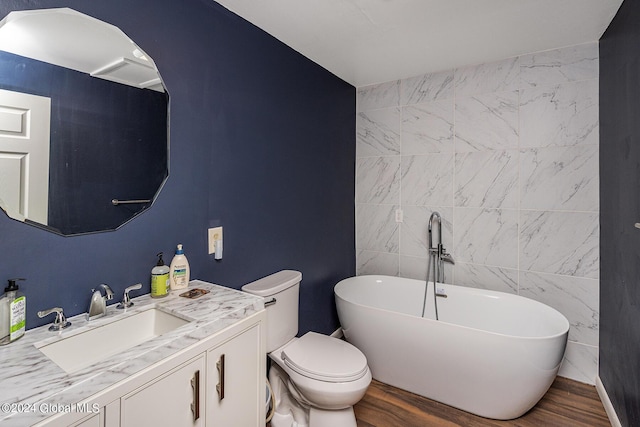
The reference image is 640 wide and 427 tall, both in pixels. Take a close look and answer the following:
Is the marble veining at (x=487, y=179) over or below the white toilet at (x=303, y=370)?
over

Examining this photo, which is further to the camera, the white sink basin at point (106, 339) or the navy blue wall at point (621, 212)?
the navy blue wall at point (621, 212)

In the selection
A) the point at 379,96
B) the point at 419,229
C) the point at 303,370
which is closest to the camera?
the point at 303,370

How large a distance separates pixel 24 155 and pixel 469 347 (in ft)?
7.53

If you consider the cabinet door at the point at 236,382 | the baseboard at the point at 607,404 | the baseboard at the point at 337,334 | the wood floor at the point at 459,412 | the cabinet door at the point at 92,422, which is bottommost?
the wood floor at the point at 459,412

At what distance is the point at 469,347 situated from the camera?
1.88 metres

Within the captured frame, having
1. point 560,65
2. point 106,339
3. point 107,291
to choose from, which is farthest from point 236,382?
point 560,65

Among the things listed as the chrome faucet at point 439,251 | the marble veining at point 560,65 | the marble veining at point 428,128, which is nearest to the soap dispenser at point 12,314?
the chrome faucet at point 439,251

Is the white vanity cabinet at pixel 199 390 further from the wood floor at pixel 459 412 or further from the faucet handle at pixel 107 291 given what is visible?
the wood floor at pixel 459 412

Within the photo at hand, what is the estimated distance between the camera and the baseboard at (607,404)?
1.86m

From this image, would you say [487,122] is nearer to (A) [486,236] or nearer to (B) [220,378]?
(A) [486,236]

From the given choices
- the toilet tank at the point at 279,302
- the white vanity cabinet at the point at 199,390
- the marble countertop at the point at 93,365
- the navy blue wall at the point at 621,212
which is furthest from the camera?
the toilet tank at the point at 279,302

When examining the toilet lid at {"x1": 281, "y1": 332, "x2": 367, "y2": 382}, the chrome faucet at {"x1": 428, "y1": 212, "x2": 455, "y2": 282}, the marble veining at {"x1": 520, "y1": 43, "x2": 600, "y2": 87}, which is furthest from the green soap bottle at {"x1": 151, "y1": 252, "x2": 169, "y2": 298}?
the marble veining at {"x1": 520, "y1": 43, "x2": 600, "y2": 87}

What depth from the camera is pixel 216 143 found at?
176 cm

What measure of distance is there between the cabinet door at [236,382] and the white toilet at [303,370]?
0.38 m
